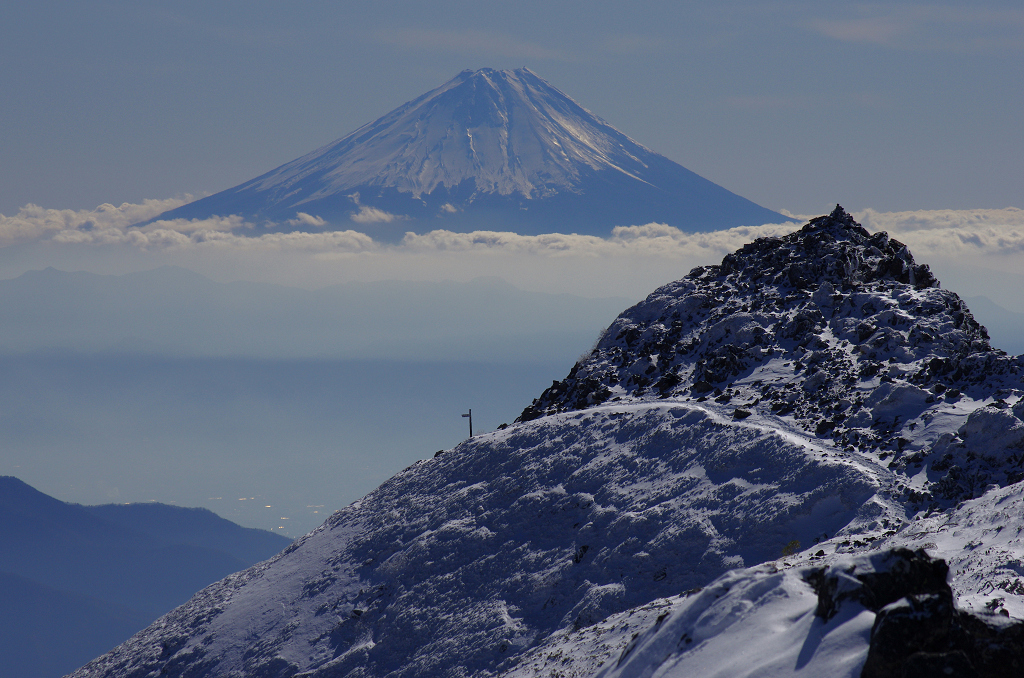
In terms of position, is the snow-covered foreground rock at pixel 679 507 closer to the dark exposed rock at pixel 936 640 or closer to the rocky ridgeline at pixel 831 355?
the rocky ridgeline at pixel 831 355

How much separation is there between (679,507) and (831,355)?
13.7 m

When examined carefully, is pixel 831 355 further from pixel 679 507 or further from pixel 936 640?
pixel 936 640

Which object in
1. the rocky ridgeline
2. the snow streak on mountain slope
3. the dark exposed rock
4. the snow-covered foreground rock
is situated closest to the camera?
the dark exposed rock

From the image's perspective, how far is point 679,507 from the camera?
38156 millimetres

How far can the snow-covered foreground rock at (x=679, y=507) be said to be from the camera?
2650 cm

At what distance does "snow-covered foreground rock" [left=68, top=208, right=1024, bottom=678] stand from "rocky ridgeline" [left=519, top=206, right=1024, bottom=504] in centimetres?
14

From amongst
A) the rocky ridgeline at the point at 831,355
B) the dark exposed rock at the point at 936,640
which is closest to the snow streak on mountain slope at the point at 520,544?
the rocky ridgeline at the point at 831,355

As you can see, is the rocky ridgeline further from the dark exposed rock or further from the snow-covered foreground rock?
the dark exposed rock

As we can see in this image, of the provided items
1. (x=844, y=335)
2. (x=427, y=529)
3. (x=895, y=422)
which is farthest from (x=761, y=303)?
(x=427, y=529)

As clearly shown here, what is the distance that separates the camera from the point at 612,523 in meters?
38.9

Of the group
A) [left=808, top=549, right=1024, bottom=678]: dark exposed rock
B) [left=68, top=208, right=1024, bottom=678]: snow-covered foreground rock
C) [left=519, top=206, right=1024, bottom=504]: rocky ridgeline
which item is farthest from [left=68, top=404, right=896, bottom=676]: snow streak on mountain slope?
[left=808, top=549, right=1024, bottom=678]: dark exposed rock

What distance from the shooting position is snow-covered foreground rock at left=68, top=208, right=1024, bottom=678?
26500 mm

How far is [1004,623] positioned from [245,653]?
35.8m

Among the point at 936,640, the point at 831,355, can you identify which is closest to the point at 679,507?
the point at 831,355
